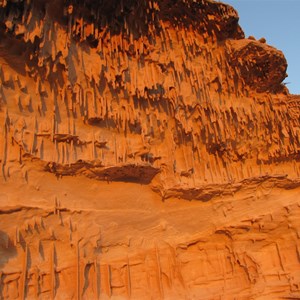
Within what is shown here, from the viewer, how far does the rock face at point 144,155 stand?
707 cm

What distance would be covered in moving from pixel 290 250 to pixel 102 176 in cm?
606

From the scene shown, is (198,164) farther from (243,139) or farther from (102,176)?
(102,176)

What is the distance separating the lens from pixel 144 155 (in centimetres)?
884

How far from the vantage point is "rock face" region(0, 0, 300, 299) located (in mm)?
7074

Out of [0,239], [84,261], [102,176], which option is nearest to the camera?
[0,239]

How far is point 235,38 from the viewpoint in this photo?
1016cm

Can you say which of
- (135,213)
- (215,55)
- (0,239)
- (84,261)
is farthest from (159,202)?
(215,55)

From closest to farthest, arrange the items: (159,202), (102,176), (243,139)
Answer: (102,176) < (159,202) < (243,139)

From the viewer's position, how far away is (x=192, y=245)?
8.98m

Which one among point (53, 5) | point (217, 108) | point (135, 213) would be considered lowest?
point (135, 213)

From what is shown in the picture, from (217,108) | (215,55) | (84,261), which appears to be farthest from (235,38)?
(84,261)

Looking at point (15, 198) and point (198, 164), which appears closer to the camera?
point (15, 198)

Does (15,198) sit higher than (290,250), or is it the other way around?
(15,198)

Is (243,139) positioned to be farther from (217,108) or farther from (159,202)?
(159,202)
